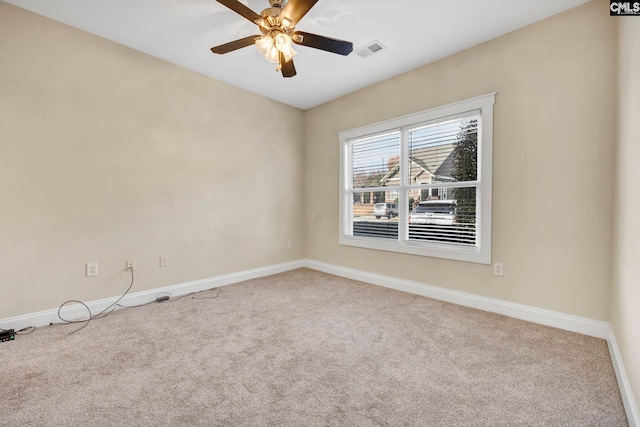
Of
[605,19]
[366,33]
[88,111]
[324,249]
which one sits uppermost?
[366,33]

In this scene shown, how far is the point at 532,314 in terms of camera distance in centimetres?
244

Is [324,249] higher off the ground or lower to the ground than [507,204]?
lower

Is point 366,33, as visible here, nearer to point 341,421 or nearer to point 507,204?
point 507,204

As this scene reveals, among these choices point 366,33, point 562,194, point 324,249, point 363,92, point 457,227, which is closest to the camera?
point 562,194

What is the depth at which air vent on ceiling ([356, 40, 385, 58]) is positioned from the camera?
8.94ft

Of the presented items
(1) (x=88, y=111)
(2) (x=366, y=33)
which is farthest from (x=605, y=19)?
(1) (x=88, y=111)

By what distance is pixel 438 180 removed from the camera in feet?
10.2

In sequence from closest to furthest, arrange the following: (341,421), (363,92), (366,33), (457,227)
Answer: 1. (341,421)
2. (366,33)
3. (457,227)
4. (363,92)

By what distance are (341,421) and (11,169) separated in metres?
3.12

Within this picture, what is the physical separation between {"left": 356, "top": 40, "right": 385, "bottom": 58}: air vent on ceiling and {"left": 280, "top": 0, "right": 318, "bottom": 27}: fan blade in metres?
1.10

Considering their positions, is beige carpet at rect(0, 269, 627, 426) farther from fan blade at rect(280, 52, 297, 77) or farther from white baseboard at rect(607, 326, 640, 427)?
fan blade at rect(280, 52, 297, 77)

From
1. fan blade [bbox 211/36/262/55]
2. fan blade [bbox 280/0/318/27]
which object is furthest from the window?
fan blade [bbox 211/36/262/55]

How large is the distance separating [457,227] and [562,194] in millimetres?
917

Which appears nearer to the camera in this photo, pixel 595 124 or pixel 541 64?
pixel 595 124
